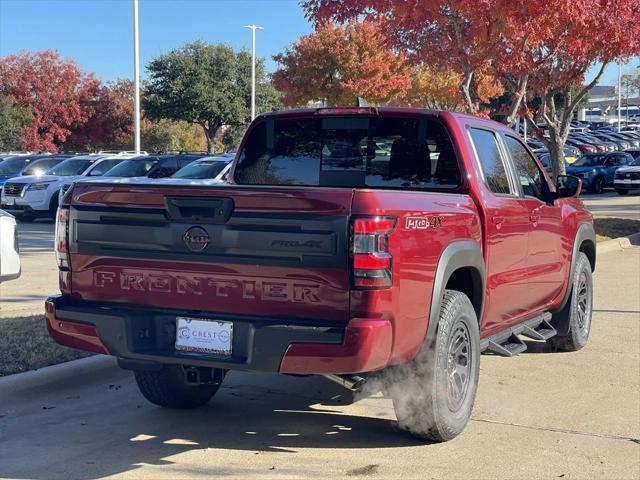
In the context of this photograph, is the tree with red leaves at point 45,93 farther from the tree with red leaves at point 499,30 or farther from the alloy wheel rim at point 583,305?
the alloy wheel rim at point 583,305

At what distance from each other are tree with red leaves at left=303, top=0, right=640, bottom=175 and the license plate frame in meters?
8.33

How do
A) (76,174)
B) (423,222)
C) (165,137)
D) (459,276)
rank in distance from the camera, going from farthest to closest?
1. (165,137)
2. (76,174)
3. (459,276)
4. (423,222)

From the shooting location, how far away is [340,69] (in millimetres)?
38094

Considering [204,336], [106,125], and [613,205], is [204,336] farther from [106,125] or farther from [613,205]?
[106,125]

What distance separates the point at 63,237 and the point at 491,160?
3097mm

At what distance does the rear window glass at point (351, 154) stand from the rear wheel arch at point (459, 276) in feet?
2.15

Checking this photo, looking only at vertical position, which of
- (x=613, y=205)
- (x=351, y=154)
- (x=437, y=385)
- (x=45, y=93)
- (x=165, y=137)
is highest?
(x=45, y=93)

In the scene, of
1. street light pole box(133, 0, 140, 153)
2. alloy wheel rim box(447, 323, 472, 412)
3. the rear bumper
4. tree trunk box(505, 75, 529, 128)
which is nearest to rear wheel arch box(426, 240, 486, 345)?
alloy wheel rim box(447, 323, 472, 412)

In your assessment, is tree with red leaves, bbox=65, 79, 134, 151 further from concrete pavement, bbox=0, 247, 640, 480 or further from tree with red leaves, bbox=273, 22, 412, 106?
concrete pavement, bbox=0, 247, 640, 480

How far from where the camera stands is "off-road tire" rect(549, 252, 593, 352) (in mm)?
7680

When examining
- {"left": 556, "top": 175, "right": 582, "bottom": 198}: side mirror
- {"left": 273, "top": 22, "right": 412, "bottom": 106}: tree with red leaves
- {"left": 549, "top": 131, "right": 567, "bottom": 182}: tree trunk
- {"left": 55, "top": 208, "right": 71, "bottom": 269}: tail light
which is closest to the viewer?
{"left": 55, "top": 208, "right": 71, "bottom": 269}: tail light

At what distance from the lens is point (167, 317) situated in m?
4.73

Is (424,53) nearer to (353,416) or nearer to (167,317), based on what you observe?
(353,416)

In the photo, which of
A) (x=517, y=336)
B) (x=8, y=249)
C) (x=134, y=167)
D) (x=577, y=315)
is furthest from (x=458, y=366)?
(x=134, y=167)
